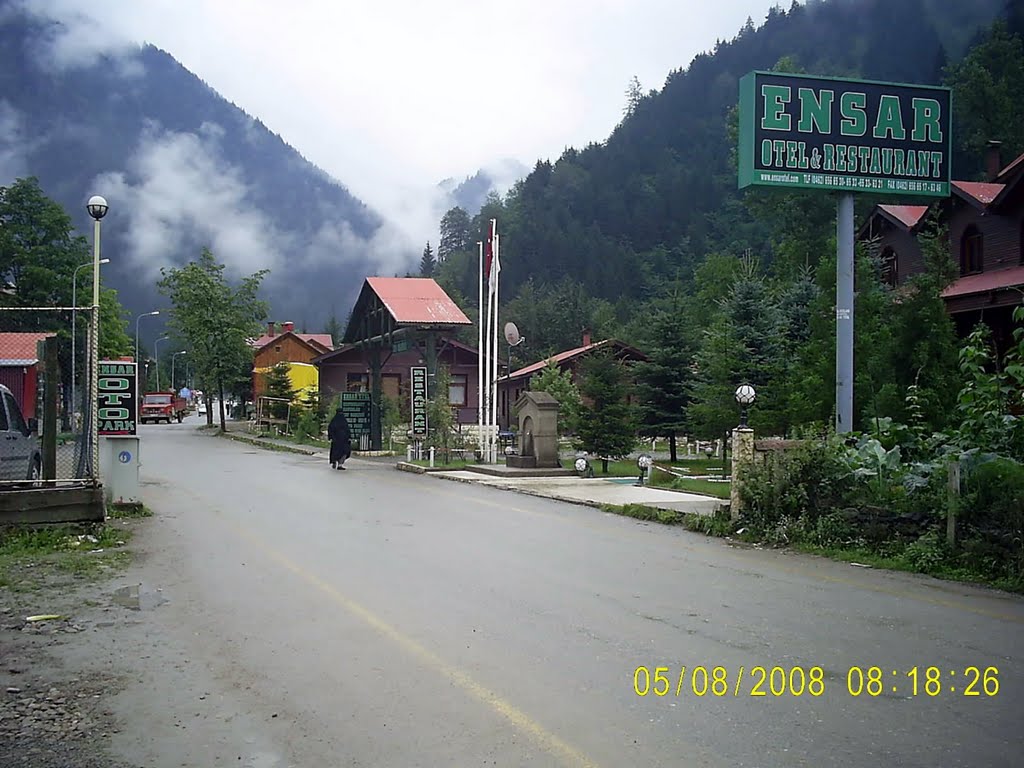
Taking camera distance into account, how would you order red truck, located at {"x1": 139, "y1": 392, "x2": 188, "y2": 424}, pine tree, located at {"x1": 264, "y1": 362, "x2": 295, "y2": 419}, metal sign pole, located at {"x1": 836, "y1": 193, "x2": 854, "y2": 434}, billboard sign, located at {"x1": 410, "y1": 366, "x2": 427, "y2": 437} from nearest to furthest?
metal sign pole, located at {"x1": 836, "y1": 193, "x2": 854, "y2": 434}, billboard sign, located at {"x1": 410, "y1": 366, "x2": 427, "y2": 437}, pine tree, located at {"x1": 264, "y1": 362, "x2": 295, "y2": 419}, red truck, located at {"x1": 139, "y1": 392, "x2": 188, "y2": 424}

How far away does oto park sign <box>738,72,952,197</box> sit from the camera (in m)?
18.3

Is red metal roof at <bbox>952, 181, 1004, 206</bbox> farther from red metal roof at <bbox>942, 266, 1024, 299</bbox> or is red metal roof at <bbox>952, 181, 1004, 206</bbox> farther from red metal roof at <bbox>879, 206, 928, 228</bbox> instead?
red metal roof at <bbox>879, 206, 928, 228</bbox>

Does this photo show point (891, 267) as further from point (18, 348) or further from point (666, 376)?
point (18, 348)

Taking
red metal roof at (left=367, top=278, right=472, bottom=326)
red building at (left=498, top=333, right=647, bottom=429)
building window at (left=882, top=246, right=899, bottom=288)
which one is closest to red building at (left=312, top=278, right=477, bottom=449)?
red metal roof at (left=367, top=278, right=472, bottom=326)

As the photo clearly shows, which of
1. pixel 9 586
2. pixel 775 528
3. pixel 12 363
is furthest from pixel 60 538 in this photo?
pixel 12 363

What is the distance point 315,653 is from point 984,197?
30077 mm

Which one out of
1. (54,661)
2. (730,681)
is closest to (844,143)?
(730,681)

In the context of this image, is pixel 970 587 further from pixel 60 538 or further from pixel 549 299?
pixel 549 299

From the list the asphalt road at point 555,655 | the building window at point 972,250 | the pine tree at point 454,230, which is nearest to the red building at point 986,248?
the building window at point 972,250

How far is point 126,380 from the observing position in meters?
17.5

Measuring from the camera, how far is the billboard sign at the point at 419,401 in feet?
111

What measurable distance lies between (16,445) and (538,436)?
46.9ft

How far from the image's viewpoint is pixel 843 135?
18719 mm
